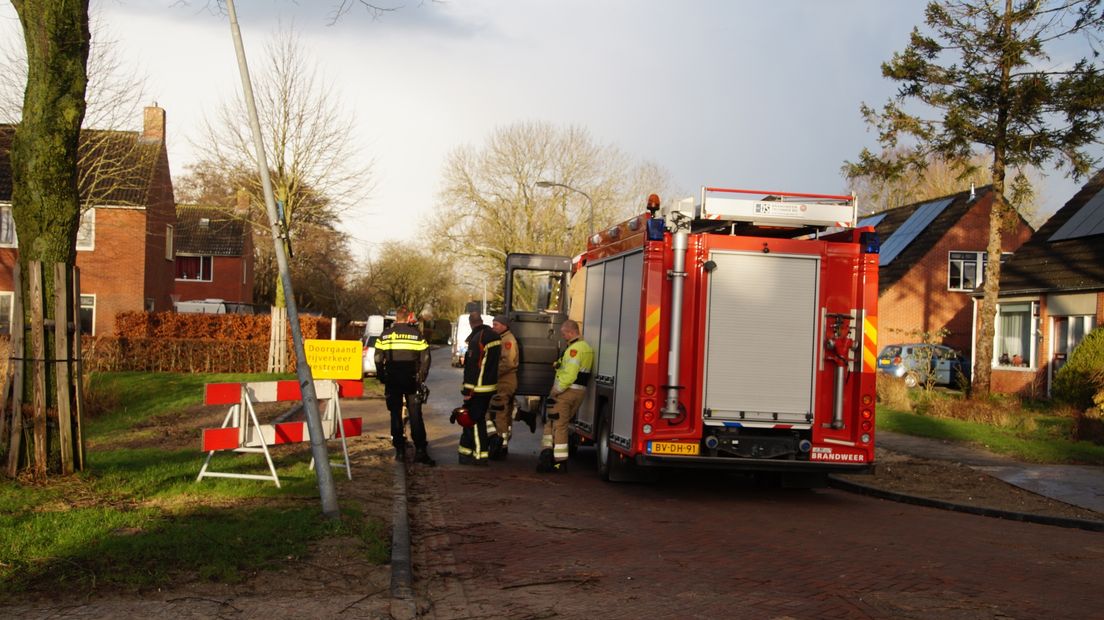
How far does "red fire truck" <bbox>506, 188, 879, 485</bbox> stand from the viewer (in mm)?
10406

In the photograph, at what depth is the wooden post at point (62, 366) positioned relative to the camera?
29.8 feet

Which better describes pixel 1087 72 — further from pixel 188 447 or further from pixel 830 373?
pixel 188 447

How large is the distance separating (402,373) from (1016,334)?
2157 centimetres

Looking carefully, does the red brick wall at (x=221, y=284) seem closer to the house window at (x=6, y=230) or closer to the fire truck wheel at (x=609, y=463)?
the house window at (x=6, y=230)

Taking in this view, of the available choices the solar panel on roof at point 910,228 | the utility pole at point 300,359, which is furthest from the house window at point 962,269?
the utility pole at point 300,359

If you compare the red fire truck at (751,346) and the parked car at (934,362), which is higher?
the red fire truck at (751,346)

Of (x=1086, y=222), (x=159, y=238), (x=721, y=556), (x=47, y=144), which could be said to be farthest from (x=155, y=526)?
(x=159, y=238)

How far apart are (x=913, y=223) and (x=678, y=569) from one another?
125 ft

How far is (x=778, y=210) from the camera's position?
428 inches

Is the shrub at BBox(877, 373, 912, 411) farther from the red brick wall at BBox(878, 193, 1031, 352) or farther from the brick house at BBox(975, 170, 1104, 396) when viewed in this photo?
the red brick wall at BBox(878, 193, 1031, 352)

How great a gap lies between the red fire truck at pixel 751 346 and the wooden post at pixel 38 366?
5.43 meters

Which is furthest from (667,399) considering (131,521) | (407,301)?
(407,301)

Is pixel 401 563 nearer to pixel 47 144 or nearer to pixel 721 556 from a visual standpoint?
pixel 721 556

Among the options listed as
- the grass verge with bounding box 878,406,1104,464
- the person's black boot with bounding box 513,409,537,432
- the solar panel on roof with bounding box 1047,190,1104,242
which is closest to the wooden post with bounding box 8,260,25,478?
the person's black boot with bounding box 513,409,537,432
